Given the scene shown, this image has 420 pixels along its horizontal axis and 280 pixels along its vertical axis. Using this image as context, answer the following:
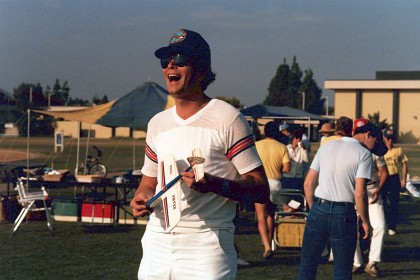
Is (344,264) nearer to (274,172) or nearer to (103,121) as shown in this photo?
(274,172)

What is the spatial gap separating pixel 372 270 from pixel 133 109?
7.77 m

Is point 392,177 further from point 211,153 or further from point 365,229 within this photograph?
point 211,153

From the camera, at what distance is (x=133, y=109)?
14570 mm

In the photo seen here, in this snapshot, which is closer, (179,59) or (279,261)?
(179,59)

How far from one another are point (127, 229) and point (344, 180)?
21.4 ft

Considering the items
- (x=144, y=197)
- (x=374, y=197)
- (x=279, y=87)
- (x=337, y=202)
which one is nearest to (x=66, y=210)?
(x=374, y=197)

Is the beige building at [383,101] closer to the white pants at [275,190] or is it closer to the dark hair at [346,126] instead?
the white pants at [275,190]

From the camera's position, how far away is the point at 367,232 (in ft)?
20.0

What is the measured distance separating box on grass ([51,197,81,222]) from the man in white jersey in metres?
9.76

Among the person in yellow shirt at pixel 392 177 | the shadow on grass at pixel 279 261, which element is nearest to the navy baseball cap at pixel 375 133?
the shadow on grass at pixel 279 261

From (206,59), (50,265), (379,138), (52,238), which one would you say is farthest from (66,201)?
(206,59)

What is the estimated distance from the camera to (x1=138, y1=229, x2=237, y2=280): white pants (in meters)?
2.79

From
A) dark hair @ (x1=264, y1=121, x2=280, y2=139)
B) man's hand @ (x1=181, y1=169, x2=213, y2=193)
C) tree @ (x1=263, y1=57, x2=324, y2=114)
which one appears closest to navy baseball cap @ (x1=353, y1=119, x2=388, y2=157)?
dark hair @ (x1=264, y1=121, x2=280, y2=139)

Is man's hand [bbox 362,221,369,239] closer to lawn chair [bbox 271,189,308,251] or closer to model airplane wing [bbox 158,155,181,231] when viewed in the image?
lawn chair [bbox 271,189,308,251]
